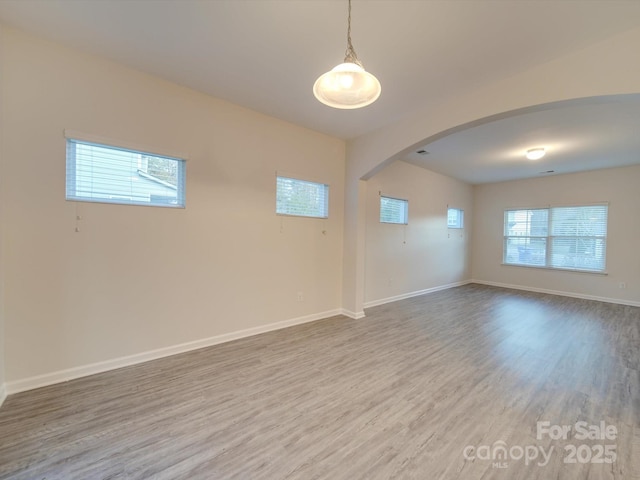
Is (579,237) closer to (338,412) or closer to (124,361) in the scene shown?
(338,412)

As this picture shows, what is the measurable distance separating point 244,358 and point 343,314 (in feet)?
6.65

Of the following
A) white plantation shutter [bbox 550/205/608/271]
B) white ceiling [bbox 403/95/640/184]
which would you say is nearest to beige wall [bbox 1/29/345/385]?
white ceiling [bbox 403/95/640/184]

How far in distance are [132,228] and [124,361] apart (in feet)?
4.37

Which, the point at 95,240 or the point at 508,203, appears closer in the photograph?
the point at 95,240

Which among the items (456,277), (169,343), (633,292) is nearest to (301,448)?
(169,343)

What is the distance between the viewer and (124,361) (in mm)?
2611

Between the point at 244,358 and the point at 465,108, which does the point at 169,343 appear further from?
the point at 465,108

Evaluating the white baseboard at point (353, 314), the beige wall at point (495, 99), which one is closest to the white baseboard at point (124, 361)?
the white baseboard at point (353, 314)

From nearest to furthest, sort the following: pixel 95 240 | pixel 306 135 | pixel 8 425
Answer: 1. pixel 8 425
2. pixel 95 240
3. pixel 306 135

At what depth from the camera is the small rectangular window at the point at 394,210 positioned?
525 cm

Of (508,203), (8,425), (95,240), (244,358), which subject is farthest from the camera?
(508,203)

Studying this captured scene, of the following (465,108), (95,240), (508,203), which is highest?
(465,108)

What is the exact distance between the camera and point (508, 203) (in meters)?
7.14

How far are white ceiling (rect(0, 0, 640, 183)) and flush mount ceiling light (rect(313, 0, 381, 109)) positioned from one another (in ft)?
2.12
